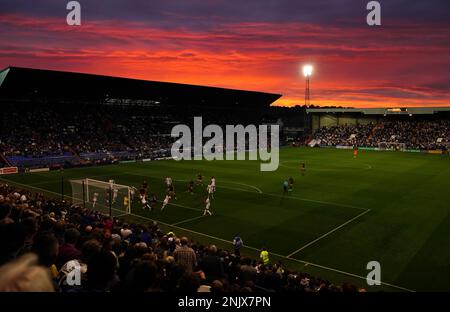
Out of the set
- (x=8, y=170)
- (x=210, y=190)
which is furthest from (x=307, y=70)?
(x=8, y=170)

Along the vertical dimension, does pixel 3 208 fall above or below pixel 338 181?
above

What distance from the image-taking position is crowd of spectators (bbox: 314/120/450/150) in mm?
79688

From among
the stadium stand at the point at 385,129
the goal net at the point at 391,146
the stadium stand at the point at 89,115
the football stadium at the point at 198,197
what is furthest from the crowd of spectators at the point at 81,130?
the goal net at the point at 391,146

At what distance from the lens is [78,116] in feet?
224

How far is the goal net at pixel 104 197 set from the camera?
1060 inches

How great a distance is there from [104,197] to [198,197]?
7.55m

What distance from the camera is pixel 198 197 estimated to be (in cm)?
3133

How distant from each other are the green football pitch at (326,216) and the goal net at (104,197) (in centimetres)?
115

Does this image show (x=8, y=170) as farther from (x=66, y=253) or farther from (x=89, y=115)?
(x=66, y=253)

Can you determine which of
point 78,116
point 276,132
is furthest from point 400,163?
point 78,116

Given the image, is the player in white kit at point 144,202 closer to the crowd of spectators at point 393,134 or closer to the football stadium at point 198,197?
the football stadium at point 198,197

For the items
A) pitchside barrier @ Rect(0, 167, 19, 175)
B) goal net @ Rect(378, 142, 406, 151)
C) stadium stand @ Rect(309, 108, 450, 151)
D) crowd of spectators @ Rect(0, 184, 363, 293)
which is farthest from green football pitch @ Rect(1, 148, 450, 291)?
stadium stand @ Rect(309, 108, 450, 151)
